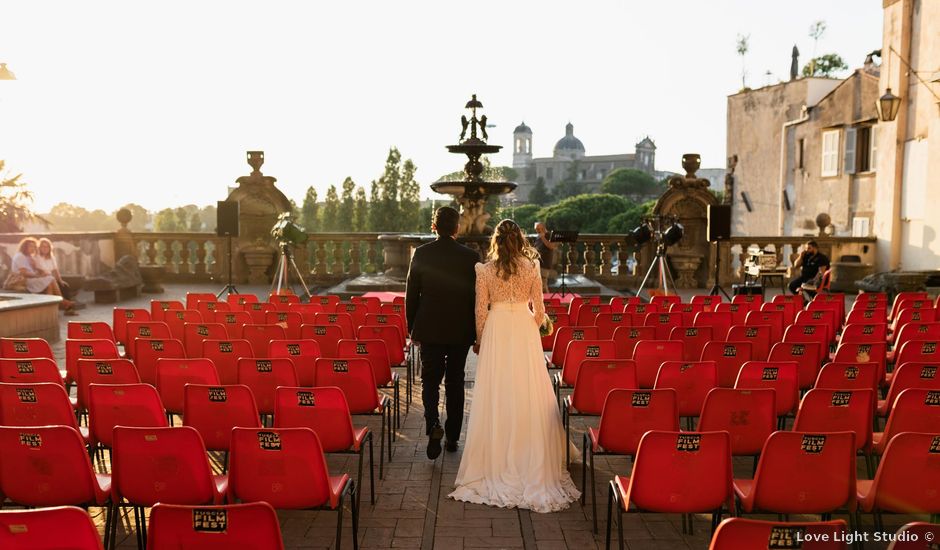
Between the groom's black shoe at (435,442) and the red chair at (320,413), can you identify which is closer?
the red chair at (320,413)

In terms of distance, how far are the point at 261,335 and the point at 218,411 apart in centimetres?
299

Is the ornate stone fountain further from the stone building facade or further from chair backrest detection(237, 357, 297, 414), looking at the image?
the stone building facade

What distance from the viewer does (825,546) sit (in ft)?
8.79

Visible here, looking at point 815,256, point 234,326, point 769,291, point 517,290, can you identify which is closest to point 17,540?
point 517,290

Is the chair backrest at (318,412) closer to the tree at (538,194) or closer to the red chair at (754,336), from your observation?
the red chair at (754,336)

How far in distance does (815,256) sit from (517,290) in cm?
1061

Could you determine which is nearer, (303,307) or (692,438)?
(692,438)

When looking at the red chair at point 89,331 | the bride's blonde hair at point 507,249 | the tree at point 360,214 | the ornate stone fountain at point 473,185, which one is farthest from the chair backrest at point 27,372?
the tree at point 360,214

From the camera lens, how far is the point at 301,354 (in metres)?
6.59

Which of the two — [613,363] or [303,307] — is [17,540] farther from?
[303,307]

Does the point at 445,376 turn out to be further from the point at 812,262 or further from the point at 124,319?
the point at 812,262

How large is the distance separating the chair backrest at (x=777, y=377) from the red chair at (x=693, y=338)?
196 cm

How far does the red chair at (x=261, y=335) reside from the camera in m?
7.67

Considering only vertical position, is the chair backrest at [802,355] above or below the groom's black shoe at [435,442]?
above
